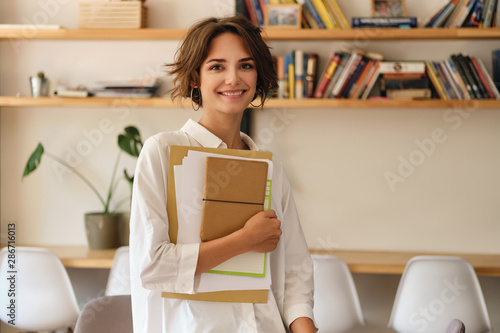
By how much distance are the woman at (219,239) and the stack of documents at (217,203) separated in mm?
28

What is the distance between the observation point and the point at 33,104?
3.24 meters

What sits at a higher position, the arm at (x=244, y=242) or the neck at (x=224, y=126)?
the neck at (x=224, y=126)

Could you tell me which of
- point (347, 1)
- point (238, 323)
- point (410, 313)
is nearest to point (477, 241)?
point (410, 313)

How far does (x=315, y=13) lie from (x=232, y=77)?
215cm

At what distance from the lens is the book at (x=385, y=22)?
3076mm

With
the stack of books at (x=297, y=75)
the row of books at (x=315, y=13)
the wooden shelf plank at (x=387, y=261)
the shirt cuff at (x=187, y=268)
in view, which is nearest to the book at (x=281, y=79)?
the stack of books at (x=297, y=75)

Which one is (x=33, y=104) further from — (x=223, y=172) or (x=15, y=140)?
(x=223, y=172)

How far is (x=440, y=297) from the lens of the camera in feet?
8.27

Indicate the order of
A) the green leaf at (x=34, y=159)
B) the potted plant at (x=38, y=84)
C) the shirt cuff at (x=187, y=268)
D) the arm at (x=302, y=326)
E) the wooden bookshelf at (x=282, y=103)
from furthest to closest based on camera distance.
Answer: the potted plant at (x=38, y=84) → the green leaf at (x=34, y=159) → the wooden bookshelf at (x=282, y=103) → the arm at (x=302, y=326) → the shirt cuff at (x=187, y=268)

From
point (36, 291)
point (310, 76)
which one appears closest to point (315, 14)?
point (310, 76)

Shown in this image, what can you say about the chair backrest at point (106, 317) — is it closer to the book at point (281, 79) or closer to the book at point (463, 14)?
the book at point (281, 79)

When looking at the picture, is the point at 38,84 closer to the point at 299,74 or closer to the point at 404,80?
the point at 299,74

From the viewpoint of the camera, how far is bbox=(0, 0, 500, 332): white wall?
10.8 feet

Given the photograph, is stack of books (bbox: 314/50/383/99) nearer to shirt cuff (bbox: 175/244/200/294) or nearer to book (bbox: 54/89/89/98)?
book (bbox: 54/89/89/98)
